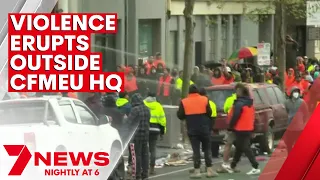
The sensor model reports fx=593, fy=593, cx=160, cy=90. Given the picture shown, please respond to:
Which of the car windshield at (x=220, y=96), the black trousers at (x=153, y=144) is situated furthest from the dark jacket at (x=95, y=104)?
the car windshield at (x=220, y=96)

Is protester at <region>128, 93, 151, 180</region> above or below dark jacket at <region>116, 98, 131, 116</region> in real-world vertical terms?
below

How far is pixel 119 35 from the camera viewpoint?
7.38ft

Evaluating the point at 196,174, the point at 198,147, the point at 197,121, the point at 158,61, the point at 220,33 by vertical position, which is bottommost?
the point at 196,174

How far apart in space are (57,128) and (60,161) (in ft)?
0.53

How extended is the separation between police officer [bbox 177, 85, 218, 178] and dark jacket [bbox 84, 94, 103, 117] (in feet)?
0.99

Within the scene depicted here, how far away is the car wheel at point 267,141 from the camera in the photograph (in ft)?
7.20

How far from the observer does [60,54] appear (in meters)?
2.26

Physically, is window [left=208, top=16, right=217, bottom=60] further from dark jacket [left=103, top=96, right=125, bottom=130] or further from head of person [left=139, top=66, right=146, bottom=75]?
dark jacket [left=103, top=96, right=125, bottom=130]

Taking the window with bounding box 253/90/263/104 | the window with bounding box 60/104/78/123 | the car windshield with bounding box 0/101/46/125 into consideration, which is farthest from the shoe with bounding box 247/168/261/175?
the car windshield with bounding box 0/101/46/125

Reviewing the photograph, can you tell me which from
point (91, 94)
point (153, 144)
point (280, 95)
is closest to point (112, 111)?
point (91, 94)

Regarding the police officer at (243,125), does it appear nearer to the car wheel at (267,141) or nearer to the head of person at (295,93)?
the car wheel at (267,141)

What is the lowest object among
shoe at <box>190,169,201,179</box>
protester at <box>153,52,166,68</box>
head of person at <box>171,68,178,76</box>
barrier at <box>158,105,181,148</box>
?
shoe at <box>190,169,201,179</box>

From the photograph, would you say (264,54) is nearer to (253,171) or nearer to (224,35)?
(224,35)

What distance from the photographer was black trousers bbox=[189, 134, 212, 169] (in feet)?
7.46
